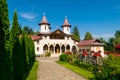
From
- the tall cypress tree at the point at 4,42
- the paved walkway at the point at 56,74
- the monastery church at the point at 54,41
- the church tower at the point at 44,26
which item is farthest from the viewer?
the church tower at the point at 44,26

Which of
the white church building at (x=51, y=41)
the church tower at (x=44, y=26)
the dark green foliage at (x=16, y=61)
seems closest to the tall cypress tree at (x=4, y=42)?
the dark green foliage at (x=16, y=61)

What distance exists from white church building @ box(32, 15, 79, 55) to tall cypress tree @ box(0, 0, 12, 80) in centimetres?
4517

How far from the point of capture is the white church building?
55.6 m

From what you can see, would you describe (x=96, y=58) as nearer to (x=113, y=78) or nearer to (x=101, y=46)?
(x=113, y=78)

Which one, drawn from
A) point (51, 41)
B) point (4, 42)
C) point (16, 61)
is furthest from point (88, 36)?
point (4, 42)

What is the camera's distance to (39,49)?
55625 mm

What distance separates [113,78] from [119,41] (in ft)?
165

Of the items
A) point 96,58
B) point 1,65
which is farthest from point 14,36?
point 96,58

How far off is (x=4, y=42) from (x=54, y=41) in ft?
157

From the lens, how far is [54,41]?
56.9 m

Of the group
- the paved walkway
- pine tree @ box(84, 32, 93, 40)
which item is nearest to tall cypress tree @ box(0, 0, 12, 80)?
the paved walkway

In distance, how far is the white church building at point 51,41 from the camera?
55.6 metres

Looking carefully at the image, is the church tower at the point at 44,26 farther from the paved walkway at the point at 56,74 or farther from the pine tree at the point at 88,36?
the paved walkway at the point at 56,74

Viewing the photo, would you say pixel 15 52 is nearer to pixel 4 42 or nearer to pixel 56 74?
pixel 4 42
